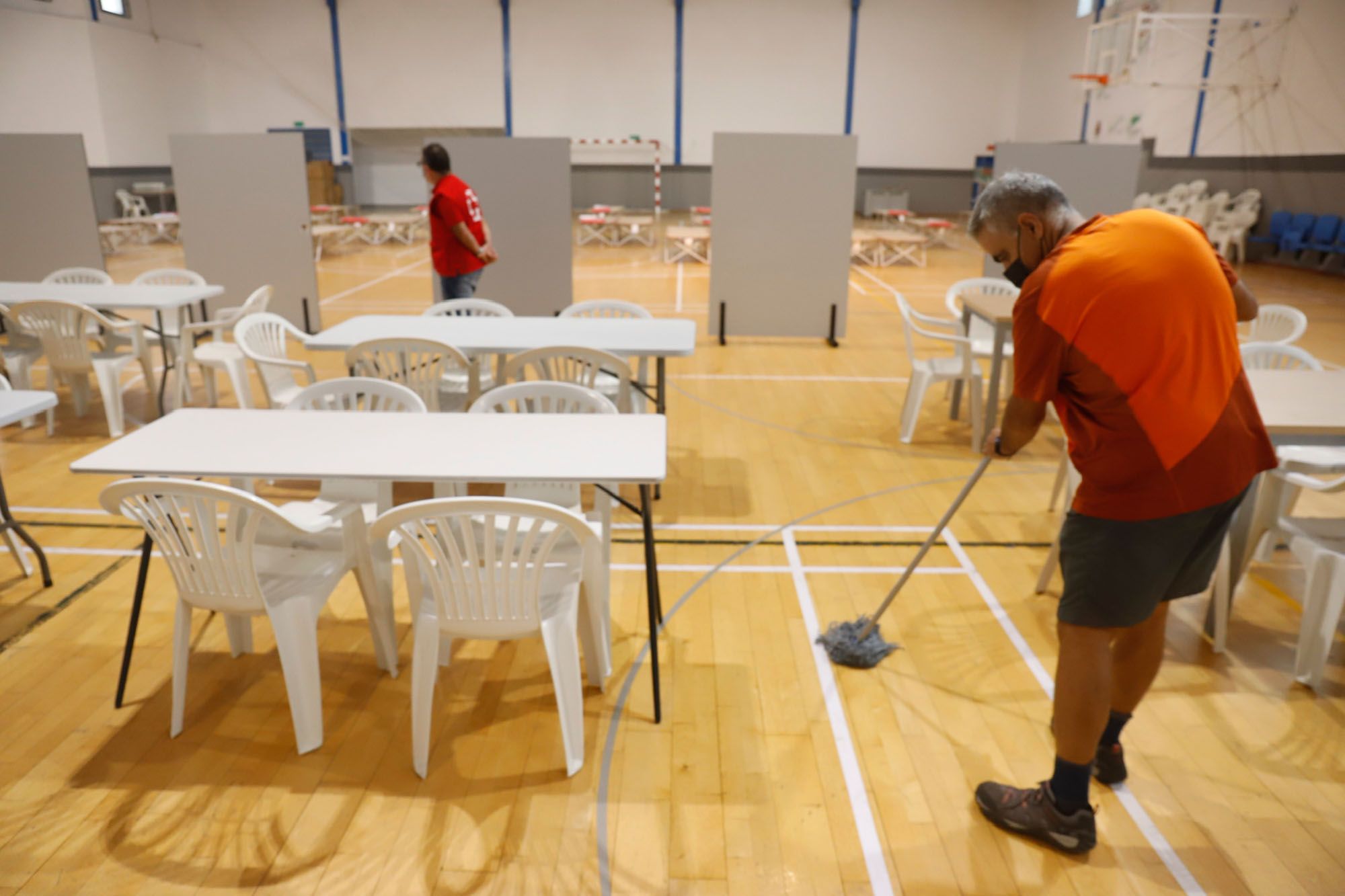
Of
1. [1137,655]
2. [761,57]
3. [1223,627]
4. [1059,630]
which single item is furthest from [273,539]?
[761,57]

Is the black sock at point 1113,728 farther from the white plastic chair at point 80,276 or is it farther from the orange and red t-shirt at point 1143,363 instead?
the white plastic chair at point 80,276

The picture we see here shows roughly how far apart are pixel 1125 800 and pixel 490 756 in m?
1.77

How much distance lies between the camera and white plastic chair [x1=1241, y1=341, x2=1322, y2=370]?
423 cm

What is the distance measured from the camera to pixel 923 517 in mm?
4480

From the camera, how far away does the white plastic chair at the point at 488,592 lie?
232 cm

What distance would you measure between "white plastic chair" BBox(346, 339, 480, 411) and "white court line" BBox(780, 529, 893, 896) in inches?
74.5

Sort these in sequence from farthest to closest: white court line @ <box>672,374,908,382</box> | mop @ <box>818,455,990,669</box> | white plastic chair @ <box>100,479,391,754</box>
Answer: white court line @ <box>672,374,908,382</box> < mop @ <box>818,455,990,669</box> < white plastic chair @ <box>100,479,391,754</box>

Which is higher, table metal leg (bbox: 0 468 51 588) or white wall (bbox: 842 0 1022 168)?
white wall (bbox: 842 0 1022 168)

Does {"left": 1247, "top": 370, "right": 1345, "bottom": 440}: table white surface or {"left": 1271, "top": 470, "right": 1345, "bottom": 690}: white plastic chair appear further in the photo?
{"left": 1247, "top": 370, "right": 1345, "bottom": 440}: table white surface

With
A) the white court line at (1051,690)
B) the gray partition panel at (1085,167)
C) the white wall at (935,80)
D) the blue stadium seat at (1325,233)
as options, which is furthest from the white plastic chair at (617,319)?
the white wall at (935,80)

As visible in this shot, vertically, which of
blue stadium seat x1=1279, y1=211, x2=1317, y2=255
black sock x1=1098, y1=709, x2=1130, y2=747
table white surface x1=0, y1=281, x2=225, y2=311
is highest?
blue stadium seat x1=1279, y1=211, x2=1317, y2=255

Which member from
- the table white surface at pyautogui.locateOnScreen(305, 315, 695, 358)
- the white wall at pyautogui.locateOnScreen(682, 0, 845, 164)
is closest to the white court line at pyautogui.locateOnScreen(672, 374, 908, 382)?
the table white surface at pyautogui.locateOnScreen(305, 315, 695, 358)

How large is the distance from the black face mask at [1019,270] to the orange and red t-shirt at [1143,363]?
14 cm

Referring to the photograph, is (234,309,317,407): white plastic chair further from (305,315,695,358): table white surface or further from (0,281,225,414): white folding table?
(0,281,225,414): white folding table
